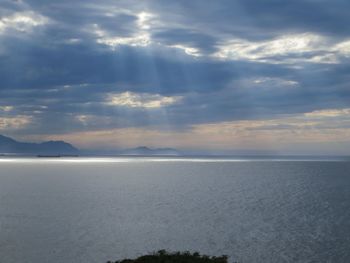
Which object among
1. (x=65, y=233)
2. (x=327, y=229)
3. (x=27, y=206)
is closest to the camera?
(x=65, y=233)

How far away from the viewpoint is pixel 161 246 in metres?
59.2

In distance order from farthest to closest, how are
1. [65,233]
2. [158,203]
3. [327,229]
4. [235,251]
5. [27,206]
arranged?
1. [158,203]
2. [27,206]
3. [327,229]
4. [65,233]
5. [235,251]

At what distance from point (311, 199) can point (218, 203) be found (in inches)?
1163

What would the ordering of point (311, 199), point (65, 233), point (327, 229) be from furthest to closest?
point (311, 199) → point (327, 229) → point (65, 233)

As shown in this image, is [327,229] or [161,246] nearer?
[161,246]

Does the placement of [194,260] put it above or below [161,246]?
above

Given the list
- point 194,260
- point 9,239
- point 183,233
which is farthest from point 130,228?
point 194,260

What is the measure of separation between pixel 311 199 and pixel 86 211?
2487 inches

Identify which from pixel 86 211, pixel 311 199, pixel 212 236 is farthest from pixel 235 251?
pixel 311 199

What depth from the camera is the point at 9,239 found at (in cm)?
6216

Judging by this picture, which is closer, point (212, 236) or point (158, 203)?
point (212, 236)

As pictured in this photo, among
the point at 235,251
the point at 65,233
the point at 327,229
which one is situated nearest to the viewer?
the point at 235,251

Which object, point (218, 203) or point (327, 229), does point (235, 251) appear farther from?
point (218, 203)

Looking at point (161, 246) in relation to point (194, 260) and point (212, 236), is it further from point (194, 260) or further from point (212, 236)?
point (194, 260)
